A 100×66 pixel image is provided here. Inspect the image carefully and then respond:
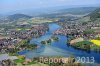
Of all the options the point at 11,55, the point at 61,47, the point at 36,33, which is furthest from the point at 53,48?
the point at 36,33

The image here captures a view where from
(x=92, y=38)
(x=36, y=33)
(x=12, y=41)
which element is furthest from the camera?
(x=36, y=33)

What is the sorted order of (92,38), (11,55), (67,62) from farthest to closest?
(92,38)
(11,55)
(67,62)

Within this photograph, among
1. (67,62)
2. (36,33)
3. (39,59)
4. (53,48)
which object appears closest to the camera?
(67,62)

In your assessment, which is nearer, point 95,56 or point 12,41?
point 95,56

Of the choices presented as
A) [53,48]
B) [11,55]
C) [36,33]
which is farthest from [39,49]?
[36,33]

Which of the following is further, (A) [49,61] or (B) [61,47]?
(B) [61,47]

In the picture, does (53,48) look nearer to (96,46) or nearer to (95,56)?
(96,46)

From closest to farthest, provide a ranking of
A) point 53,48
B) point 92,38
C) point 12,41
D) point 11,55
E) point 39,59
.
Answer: point 39,59
point 11,55
point 53,48
point 92,38
point 12,41

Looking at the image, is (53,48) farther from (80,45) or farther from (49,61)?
(49,61)
